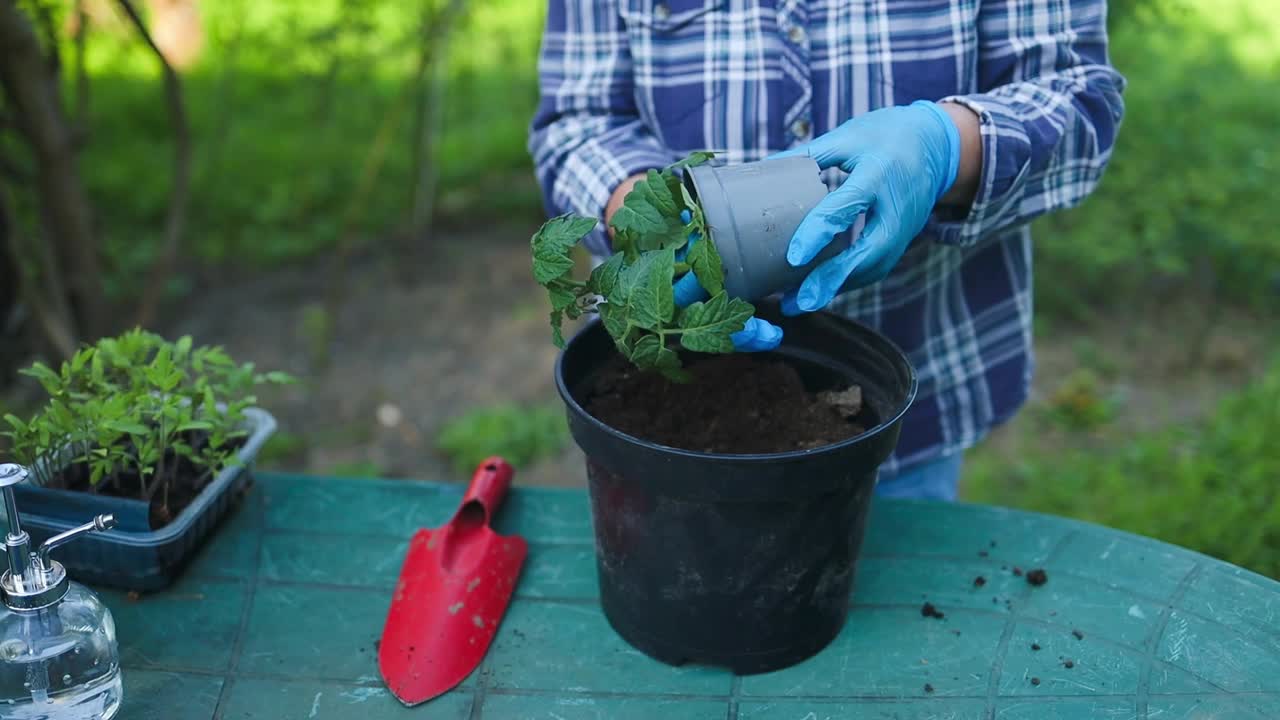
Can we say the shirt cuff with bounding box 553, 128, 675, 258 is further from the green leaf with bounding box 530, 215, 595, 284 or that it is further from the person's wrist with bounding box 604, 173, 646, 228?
the green leaf with bounding box 530, 215, 595, 284

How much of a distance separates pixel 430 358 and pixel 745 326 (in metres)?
2.65

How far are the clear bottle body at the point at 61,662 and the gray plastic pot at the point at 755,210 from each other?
0.79 meters

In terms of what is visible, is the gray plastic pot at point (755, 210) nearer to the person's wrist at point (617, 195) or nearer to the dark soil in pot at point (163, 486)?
the person's wrist at point (617, 195)

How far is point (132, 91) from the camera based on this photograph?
5.00 metres

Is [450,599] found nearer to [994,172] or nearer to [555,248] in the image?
[555,248]

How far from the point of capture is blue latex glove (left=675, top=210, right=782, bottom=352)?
1234 mm

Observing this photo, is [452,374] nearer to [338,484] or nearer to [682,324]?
[338,484]

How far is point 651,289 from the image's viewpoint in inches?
45.4

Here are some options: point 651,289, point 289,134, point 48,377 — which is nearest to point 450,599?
point 651,289

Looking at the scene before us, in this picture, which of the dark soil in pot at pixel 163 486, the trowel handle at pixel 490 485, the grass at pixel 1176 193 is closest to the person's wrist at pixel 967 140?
the trowel handle at pixel 490 485

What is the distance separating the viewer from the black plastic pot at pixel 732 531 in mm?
1141

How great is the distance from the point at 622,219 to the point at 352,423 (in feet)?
7.84

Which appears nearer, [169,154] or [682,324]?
[682,324]

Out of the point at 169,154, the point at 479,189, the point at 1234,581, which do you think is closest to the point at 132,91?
the point at 169,154
